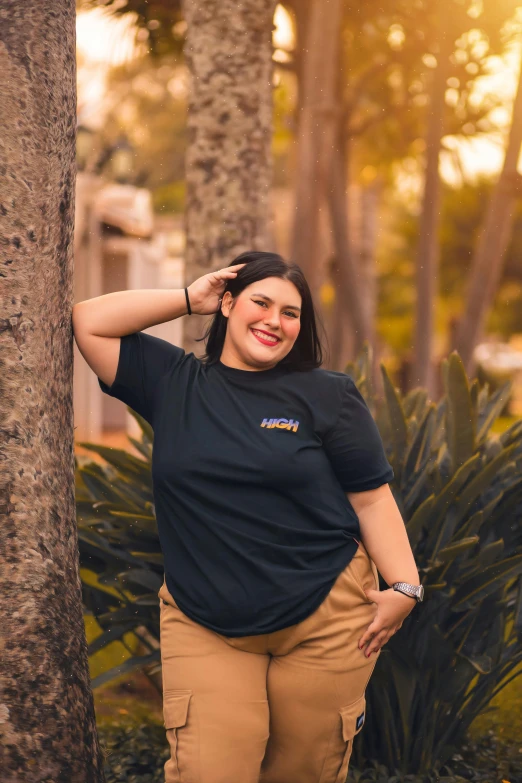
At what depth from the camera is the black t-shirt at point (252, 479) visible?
266cm

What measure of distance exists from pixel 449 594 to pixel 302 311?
146 centimetres

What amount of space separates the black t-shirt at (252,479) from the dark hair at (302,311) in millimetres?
110

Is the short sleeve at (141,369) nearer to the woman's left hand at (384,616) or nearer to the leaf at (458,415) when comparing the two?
the woman's left hand at (384,616)

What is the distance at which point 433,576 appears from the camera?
393cm

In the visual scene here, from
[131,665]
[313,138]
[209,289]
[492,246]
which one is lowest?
[131,665]

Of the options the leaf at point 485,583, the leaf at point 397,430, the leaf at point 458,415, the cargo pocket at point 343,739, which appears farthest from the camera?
the leaf at point 397,430

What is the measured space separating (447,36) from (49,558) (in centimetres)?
859

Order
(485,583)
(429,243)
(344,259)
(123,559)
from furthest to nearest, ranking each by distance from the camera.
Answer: (344,259) < (429,243) < (123,559) < (485,583)

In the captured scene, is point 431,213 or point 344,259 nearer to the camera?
point 431,213

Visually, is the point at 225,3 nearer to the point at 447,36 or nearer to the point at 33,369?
the point at 33,369

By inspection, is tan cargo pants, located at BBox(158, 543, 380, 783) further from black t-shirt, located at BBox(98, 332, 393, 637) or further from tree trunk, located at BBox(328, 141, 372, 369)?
tree trunk, located at BBox(328, 141, 372, 369)

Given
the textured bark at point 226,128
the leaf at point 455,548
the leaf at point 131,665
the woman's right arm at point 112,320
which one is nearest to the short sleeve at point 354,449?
the woman's right arm at point 112,320

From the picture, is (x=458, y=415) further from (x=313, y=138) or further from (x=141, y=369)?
(x=313, y=138)

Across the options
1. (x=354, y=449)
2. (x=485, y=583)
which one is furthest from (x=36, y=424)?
(x=485, y=583)
